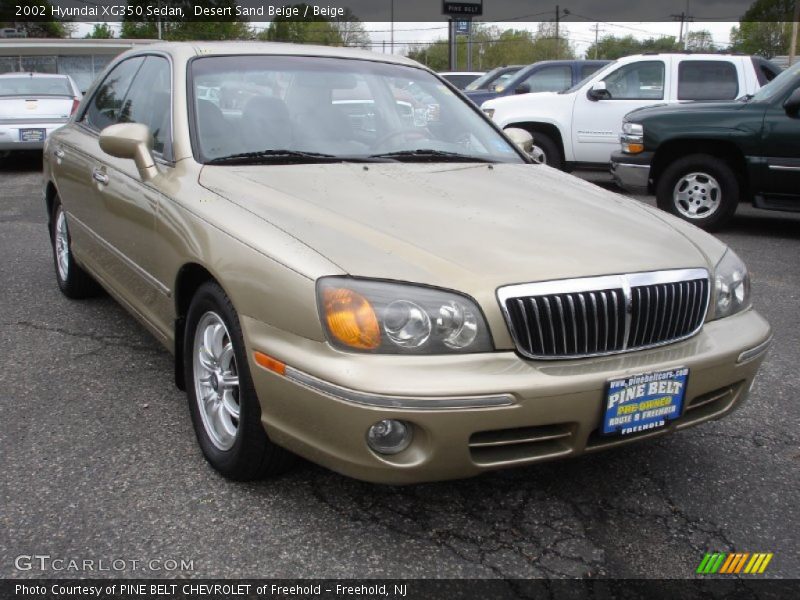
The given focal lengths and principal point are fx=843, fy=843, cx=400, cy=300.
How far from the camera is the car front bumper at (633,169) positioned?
8367 mm

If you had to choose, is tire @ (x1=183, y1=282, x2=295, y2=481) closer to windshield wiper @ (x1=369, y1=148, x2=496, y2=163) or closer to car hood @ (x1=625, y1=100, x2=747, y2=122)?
windshield wiper @ (x1=369, y1=148, x2=496, y2=163)

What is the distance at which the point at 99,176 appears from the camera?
4086 millimetres

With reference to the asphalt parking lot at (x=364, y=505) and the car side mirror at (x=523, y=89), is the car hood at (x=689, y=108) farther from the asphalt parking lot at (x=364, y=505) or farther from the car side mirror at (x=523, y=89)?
the asphalt parking lot at (x=364, y=505)

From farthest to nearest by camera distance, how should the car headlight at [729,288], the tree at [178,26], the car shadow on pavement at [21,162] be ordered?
1. the tree at [178,26]
2. the car shadow on pavement at [21,162]
3. the car headlight at [729,288]

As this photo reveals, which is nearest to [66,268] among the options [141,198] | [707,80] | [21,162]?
[141,198]

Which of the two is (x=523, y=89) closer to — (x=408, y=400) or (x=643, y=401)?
(x=643, y=401)

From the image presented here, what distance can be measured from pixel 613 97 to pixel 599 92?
0.36 m

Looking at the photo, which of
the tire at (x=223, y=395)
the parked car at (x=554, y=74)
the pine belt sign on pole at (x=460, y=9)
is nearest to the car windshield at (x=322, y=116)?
the tire at (x=223, y=395)

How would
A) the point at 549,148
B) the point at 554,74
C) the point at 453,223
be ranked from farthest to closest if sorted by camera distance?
the point at 554,74, the point at 549,148, the point at 453,223

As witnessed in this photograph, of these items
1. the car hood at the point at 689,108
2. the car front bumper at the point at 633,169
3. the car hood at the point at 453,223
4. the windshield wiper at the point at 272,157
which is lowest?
the car front bumper at the point at 633,169

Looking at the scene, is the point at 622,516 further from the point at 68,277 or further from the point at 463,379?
the point at 68,277

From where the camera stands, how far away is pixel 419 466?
2398 mm

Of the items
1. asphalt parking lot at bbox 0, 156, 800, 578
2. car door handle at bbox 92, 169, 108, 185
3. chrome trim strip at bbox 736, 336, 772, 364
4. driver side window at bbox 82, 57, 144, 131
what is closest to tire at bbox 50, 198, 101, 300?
driver side window at bbox 82, 57, 144, 131

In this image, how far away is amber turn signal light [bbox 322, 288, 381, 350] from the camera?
93.5 inches
